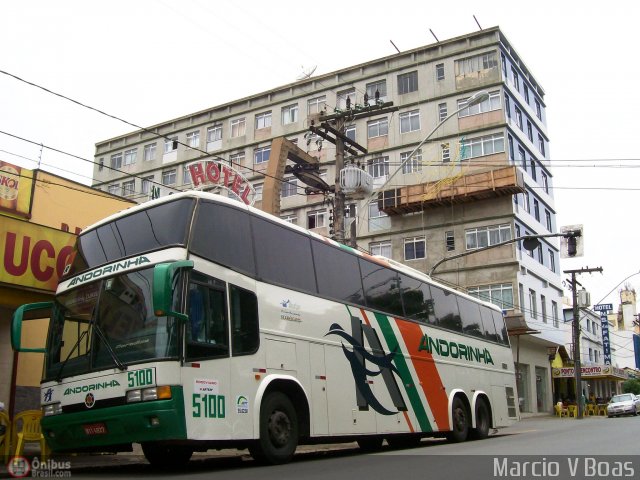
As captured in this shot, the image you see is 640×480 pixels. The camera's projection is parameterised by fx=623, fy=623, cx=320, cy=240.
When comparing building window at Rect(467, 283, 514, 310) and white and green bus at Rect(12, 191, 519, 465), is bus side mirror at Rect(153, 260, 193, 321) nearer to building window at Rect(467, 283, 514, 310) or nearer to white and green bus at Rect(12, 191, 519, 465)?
white and green bus at Rect(12, 191, 519, 465)

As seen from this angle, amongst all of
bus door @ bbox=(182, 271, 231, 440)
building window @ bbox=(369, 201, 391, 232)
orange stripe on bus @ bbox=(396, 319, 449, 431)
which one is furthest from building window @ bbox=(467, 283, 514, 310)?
bus door @ bbox=(182, 271, 231, 440)

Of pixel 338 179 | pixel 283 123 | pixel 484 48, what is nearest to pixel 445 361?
pixel 338 179

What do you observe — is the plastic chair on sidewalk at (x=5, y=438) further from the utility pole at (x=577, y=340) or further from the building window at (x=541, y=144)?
the building window at (x=541, y=144)

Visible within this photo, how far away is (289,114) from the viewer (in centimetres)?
4900

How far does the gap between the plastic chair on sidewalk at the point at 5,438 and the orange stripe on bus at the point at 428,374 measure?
24.8 feet

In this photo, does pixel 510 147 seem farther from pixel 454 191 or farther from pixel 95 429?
pixel 95 429

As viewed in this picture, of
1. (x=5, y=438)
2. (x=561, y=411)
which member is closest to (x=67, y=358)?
(x=5, y=438)

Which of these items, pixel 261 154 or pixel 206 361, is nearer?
pixel 206 361

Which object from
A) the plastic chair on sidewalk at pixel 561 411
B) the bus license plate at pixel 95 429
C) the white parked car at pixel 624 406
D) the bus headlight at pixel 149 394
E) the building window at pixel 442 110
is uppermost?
the building window at pixel 442 110

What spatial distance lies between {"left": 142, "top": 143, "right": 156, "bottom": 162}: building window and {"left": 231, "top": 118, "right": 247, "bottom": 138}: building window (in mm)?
8581

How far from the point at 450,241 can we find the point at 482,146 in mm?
6414

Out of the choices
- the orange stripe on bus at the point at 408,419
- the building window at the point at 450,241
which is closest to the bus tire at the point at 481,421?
the orange stripe on bus at the point at 408,419

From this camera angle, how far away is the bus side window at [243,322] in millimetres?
8977

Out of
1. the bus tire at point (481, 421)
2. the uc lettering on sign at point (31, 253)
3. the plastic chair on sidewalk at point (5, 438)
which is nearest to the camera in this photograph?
the plastic chair on sidewalk at point (5, 438)
